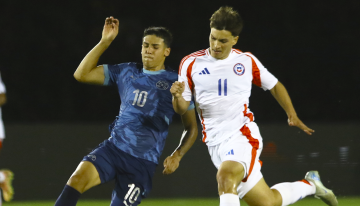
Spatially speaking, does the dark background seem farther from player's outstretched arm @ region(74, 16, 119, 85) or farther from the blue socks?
the blue socks

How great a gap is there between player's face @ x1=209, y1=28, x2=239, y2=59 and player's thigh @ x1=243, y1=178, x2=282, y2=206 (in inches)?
41.9

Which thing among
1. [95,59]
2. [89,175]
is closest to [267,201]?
[89,175]

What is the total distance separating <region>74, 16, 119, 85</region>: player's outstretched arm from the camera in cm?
363

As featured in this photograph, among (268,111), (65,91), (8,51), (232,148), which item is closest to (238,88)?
(232,148)

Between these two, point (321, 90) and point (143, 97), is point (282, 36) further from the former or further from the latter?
point (143, 97)

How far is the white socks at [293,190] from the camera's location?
4.04 metres

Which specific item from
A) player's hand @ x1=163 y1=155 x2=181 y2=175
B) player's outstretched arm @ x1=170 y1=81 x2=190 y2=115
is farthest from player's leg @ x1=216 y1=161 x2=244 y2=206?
player's outstretched arm @ x1=170 y1=81 x2=190 y2=115

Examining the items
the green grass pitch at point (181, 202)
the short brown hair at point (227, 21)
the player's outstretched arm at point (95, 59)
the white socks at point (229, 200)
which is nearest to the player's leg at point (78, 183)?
the player's outstretched arm at point (95, 59)

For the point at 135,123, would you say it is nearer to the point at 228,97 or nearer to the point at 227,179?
the point at 228,97

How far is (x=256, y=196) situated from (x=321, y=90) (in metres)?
4.16

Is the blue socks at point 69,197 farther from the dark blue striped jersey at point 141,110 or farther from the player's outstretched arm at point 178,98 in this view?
the player's outstretched arm at point 178,98

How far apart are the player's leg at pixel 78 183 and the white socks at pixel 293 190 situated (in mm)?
1582

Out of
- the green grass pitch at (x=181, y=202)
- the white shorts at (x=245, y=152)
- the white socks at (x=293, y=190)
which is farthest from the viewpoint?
the green grass pitch at (x=181, y=202)

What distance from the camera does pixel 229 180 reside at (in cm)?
330
